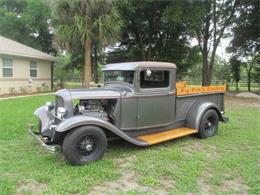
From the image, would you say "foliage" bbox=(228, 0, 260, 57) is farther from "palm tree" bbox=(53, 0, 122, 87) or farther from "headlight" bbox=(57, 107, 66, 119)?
"headlight" bbox=(57, 107, 66, 119)

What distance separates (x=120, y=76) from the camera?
17.6 ft

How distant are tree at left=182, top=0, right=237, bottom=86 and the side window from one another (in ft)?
35.0

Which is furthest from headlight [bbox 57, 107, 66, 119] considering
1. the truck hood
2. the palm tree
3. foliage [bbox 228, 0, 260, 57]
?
foliage [bbox 228, 0, 260, 57]

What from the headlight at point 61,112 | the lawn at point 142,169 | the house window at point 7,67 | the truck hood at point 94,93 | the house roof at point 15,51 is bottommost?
the lawn at point 142,169

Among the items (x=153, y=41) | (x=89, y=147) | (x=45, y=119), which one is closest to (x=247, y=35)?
(x=153, y=41)

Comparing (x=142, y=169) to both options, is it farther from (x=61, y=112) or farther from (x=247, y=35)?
(x=247, y=35)

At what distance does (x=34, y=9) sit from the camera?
20688 millimetres

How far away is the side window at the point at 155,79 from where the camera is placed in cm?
516

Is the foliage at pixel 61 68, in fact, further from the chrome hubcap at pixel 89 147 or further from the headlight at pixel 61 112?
the chrome hubcap at pixel 89 147

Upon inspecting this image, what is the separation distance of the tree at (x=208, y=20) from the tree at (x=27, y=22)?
10547 millimetres

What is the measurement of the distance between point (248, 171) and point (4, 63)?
14.6 metres

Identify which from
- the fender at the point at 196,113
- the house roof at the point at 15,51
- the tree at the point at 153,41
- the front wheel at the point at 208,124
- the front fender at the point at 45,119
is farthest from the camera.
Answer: the tree at the point at 153,41

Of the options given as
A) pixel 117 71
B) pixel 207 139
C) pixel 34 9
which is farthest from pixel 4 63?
pixel 207 139

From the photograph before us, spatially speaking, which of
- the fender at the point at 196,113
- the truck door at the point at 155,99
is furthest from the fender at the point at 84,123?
the fender at the point at 196,113
